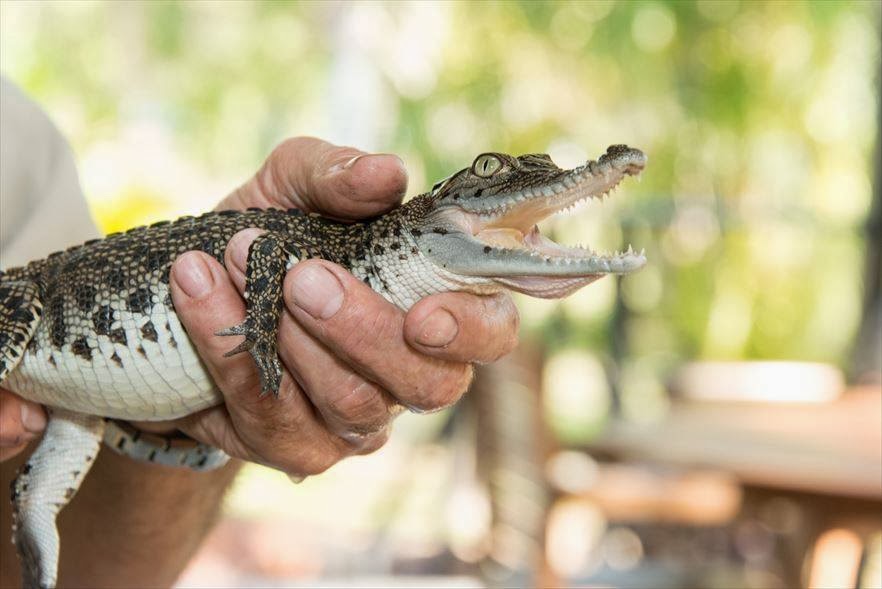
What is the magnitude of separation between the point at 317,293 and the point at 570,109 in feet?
34.2

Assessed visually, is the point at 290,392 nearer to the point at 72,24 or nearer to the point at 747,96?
the point at 747,96

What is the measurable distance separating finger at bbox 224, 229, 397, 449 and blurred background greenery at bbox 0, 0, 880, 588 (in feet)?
19.2

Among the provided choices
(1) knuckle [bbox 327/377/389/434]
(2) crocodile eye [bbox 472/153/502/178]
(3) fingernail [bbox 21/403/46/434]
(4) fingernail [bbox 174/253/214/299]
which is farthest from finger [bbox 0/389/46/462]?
(2) crocodile eye [bbox 472/153/502/178]

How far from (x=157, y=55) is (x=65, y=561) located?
461 inches

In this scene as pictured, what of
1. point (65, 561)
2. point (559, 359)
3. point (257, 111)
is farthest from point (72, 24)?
point (65, 561)

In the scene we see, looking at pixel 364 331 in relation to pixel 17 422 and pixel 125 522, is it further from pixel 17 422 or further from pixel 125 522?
pixel 125 522

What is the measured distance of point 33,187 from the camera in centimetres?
214

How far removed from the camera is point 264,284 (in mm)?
1568

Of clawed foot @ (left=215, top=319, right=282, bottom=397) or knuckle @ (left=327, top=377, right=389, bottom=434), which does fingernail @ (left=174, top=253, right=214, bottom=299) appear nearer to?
clawed foot @ (left=215, top=319, right=282, bottom=397)

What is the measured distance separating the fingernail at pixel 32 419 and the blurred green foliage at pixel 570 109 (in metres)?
5.92

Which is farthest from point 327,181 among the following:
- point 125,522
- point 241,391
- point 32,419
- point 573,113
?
point 573,113

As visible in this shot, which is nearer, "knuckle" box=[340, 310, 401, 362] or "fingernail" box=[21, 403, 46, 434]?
"knuckle" box=[340, 310, 401, 362]

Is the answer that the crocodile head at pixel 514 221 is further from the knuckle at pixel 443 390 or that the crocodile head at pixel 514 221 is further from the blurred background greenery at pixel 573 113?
the blurred background greenery at pixel 573 113

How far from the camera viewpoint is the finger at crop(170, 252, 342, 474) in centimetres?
161
